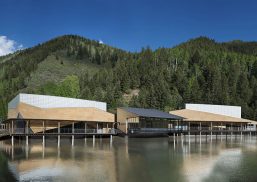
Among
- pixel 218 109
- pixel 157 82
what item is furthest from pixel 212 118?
pixel 157 82

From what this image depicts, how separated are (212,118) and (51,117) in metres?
39.4

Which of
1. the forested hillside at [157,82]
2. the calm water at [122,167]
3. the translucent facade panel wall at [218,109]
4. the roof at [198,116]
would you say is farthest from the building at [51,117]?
the forested hillside at [157,82]

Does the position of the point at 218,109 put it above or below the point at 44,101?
below

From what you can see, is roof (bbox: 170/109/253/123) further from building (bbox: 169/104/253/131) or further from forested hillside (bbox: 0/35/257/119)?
forested hillside (bbox: 0/35/257/119)

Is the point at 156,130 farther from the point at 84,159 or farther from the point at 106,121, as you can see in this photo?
the point at 84,159

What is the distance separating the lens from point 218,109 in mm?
87375

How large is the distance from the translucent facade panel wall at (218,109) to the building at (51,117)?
90.0 feet

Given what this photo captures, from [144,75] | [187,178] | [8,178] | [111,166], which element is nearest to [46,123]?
[111,166]

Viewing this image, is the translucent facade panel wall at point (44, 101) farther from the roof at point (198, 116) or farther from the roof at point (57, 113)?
the roof at point (198, 116)

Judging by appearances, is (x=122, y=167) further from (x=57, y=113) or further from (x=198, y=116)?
(x=198, y=116)

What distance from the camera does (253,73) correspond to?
4897 inches

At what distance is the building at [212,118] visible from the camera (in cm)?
7772

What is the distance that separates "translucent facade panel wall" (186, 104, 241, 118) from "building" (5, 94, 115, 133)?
1080 inches

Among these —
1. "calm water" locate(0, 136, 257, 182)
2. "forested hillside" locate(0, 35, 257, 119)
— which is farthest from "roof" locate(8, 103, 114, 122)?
"forested hillside" locate(0, 35, 257, 119)
